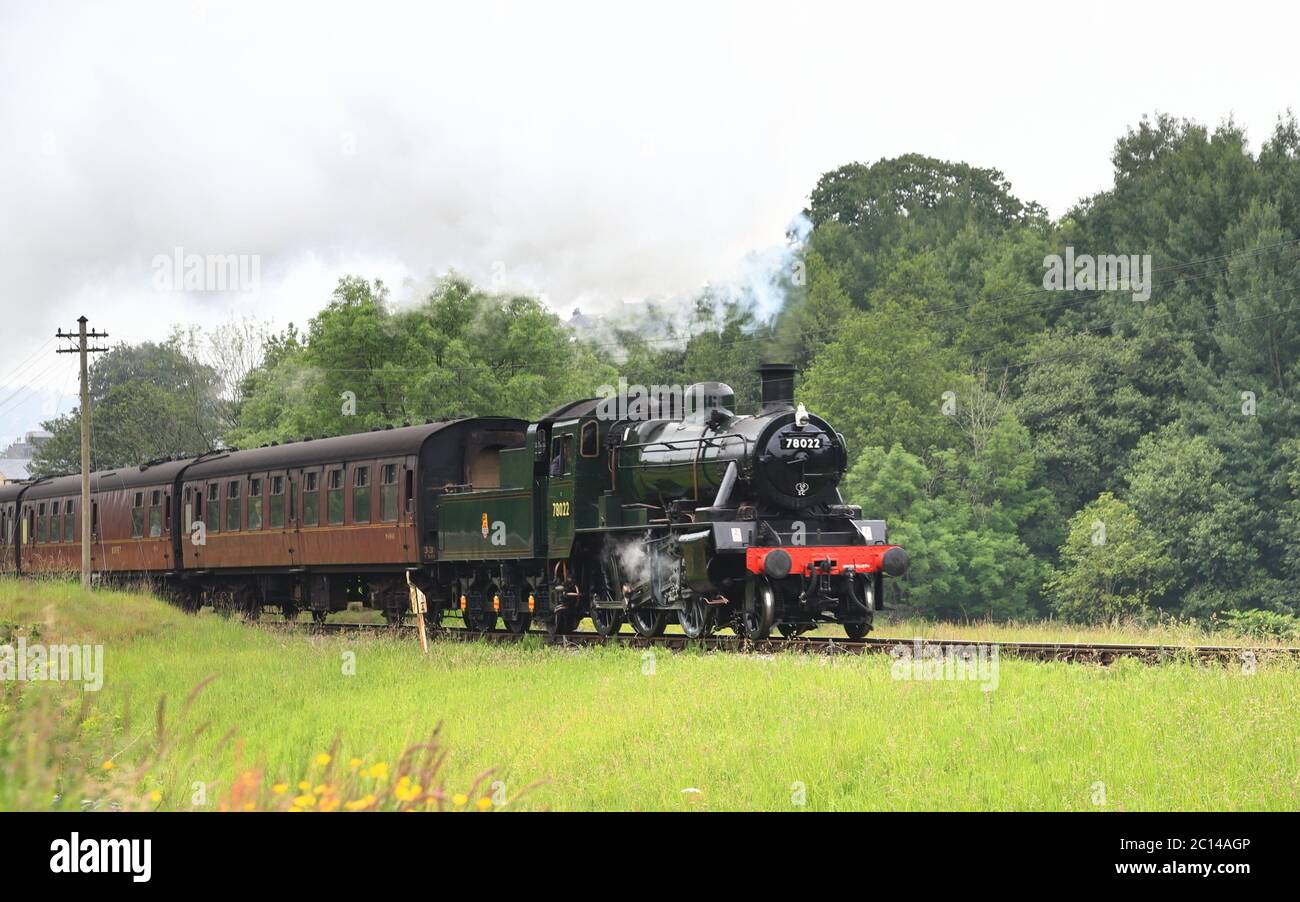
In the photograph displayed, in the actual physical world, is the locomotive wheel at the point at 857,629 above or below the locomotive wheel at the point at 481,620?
above

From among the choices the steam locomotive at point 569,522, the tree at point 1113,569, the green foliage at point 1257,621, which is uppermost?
the steam locomotive at point 569,522

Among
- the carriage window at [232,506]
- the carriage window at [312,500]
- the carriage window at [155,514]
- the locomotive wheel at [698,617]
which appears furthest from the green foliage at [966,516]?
the locomotive wheel at [698,617]

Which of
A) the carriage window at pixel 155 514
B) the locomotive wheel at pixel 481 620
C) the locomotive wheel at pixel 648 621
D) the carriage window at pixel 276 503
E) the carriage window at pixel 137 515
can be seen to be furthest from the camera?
the carriage window at pixel 137 515

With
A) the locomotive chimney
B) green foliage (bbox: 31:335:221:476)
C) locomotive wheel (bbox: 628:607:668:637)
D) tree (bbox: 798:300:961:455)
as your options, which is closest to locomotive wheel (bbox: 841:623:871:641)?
locomotive wheel (bbox: 628:607:668:637)

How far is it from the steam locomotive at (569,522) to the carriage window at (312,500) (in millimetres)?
45

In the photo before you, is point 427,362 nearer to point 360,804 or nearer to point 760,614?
point 760,614

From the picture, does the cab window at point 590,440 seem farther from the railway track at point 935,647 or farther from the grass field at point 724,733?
the grass field at point 724,733

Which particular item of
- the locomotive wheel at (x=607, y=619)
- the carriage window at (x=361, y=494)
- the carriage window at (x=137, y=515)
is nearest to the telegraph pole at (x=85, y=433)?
the carriage window at (x=137, y=515)

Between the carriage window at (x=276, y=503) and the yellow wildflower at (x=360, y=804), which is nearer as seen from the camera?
the yellow wildflower at (x=360, y=804)

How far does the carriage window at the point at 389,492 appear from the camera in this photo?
23812 millimetres

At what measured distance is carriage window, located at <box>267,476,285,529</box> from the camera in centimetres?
2719

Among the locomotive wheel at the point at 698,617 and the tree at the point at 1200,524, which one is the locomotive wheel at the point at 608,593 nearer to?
the locomotive wheel at the point at 698,617

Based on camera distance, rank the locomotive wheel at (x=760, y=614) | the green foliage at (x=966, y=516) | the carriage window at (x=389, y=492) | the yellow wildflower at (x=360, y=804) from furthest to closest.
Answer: the green foliage at (x=966, y=516), the carriage window at (x=389, y=492), the locomotive wheel at (x=760, y=614), the yellow wildflower at (x=360, y=804)

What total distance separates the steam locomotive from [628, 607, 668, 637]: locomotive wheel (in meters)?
0.03
